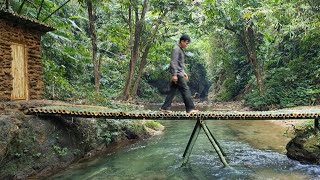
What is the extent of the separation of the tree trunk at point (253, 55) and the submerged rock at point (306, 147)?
40.4ft

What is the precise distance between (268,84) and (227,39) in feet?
26.3

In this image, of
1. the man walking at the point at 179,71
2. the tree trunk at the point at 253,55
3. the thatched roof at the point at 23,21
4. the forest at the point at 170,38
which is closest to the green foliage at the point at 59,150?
the man walking at the point at 179,71

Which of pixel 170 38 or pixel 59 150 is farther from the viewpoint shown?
pixel 170 38

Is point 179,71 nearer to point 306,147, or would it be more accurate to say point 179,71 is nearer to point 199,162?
point 199,162

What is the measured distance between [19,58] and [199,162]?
21.7 feet

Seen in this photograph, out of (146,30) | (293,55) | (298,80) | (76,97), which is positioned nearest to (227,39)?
(293,55)

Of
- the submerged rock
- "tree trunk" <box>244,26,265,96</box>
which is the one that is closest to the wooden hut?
the submerged rock

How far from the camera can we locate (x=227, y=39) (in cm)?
2883

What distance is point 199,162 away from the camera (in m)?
9.52

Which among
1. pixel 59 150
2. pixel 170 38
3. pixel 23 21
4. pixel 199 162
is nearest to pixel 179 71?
pixel 199 162

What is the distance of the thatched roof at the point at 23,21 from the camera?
30.3 feet

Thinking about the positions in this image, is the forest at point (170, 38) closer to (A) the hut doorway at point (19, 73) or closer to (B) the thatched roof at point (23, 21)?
(B) the thatched roof at point (23, 21)

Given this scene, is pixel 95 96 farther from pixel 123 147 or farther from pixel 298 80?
pixel 298 80

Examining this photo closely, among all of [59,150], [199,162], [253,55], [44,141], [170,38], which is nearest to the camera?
[44,141]
